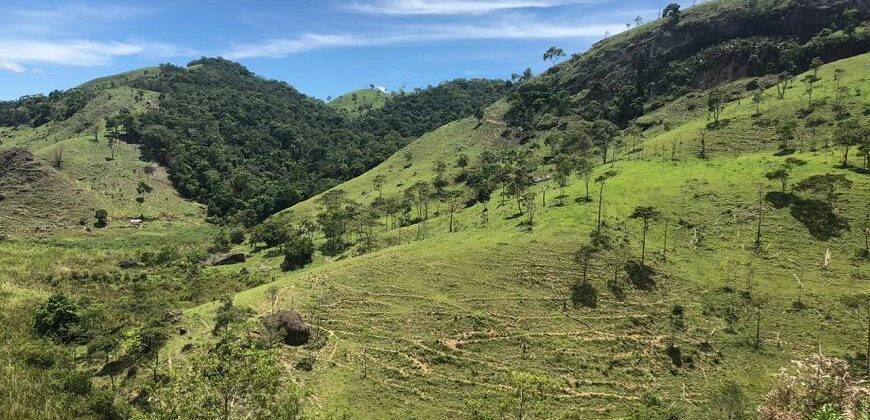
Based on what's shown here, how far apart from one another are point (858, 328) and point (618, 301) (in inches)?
1044

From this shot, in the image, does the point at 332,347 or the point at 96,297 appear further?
the point at 96,297

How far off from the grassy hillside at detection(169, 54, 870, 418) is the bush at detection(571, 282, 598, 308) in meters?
0.64

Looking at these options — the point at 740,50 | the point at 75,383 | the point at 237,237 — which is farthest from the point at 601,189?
the point at 740,50

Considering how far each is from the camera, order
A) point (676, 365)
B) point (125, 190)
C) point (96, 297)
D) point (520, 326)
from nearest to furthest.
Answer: point (676, 365), point (520, 326), point (96, 297), point (125, 190)

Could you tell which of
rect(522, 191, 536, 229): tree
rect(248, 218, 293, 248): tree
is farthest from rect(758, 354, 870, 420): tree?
rect(248, 218, 293, 248): tree

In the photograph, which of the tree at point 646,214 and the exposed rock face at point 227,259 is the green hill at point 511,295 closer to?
the exposed rock face at point 227,259

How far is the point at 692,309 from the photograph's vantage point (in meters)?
69.2

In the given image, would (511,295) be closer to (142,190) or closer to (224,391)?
(224,391)

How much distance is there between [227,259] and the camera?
114875 mm

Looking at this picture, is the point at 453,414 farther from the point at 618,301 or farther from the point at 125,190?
the point at 125,190

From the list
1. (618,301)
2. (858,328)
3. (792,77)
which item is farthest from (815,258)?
(792,77)

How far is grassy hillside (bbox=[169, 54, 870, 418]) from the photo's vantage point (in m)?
58.1

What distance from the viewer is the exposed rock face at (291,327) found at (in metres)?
63.4

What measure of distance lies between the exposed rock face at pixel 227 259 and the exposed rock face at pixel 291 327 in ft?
181
